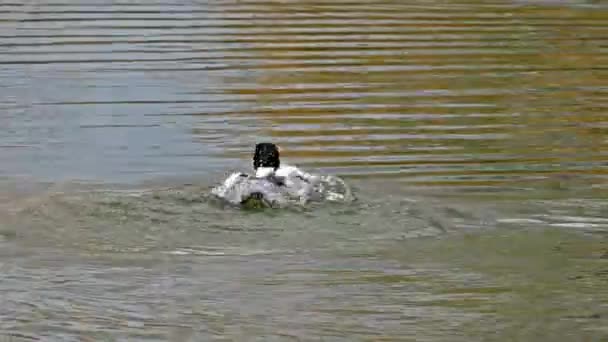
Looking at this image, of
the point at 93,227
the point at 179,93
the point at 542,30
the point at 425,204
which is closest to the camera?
the point at 93,227

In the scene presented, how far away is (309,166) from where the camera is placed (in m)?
13.8

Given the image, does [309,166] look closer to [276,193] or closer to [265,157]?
[265,157]

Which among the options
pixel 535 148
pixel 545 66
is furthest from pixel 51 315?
pixel 545 66

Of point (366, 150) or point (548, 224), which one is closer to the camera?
point (548, 224)

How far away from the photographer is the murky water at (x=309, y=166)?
31.9 feet

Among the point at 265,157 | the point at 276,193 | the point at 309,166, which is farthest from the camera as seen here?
the point at 309,166

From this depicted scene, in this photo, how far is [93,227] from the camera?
37.1 ft

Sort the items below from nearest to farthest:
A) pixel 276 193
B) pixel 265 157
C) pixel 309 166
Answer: pixel 276 193 < pixel 265 157 < pixel 309 166

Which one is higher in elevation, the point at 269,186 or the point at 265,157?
the point at 265,157

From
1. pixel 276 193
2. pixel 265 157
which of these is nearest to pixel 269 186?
pixel 276 193

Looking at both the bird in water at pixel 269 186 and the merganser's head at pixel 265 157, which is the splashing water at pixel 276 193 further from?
the merganser's head at pixel 265 157

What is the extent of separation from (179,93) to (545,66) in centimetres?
387

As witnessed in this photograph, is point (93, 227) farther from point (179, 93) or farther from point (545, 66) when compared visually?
point (545, 66)

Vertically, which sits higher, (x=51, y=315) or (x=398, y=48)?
(x=398, y=48)
